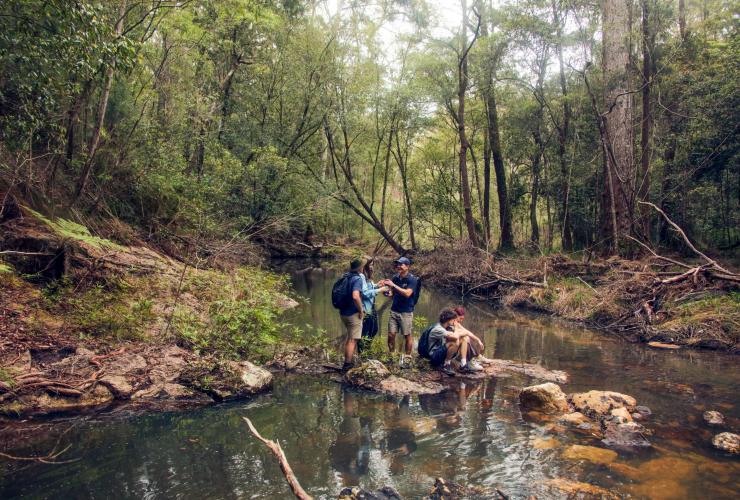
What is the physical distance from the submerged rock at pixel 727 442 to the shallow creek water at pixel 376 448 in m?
0.11

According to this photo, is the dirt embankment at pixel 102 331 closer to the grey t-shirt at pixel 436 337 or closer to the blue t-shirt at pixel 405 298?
the blue t-shirt at pixel 405 298

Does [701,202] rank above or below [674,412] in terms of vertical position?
above

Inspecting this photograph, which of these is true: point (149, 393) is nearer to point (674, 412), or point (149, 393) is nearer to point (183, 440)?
point (183, 440)

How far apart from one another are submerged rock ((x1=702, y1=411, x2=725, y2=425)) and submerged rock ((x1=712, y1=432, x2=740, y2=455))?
63 centimetres

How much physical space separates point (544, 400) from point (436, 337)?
2.32 m

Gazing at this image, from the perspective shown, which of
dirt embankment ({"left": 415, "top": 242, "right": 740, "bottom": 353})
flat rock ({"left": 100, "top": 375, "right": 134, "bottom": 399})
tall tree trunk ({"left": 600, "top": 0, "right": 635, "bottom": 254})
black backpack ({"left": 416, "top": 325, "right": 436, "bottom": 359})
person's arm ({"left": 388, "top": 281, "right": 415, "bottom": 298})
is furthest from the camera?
tall tree trunk ({"left": 600, "top": 0, "right": 635, "bottom": 254})

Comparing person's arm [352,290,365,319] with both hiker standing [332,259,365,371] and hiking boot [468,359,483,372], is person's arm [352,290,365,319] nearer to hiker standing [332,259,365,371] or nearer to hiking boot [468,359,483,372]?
hiker standing [332,259,365,371]

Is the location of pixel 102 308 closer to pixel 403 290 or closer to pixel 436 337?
pixel 403 290

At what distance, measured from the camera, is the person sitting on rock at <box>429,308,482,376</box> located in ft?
28.1

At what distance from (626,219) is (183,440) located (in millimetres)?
14934

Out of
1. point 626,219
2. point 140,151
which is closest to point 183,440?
point 140,151

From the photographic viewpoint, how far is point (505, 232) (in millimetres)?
24297

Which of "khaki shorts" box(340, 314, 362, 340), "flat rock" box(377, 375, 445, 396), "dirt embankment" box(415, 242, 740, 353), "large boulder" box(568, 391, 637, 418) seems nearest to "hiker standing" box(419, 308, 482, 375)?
"flat rock" box(377, 375, 445, 396)

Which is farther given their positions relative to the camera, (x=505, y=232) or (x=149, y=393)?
(x=505, y=232)
